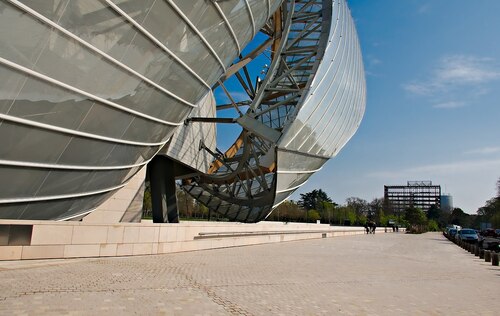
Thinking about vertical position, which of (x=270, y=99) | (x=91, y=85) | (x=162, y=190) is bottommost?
(x=162, y=190)

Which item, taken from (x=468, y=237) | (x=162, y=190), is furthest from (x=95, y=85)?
(x=468, y=237)

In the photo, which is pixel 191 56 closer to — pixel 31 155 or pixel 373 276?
pixel 31 155

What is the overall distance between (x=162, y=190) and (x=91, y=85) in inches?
647

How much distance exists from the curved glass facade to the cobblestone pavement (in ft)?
7.85

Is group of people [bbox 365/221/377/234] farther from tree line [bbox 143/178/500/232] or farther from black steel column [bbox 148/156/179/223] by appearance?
black steel column [bbox 148/156/179/223]

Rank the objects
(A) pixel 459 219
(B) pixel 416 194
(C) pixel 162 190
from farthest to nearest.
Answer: (B) pixel 416 194 < (A) pixel 459 219 < (C) pixel 162 190

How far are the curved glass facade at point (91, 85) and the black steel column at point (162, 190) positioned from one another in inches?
469

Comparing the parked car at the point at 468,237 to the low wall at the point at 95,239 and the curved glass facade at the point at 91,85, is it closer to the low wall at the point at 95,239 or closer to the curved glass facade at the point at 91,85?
the low wall at the point at 95,239

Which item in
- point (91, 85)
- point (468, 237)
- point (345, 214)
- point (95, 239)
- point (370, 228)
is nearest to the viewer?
point (91, 85)

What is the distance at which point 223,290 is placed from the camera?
7363 mm

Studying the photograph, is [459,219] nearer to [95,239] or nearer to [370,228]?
[370,228]

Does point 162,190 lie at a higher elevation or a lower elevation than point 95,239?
higher

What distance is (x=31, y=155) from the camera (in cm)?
930

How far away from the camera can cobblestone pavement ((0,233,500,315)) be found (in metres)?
5.73
